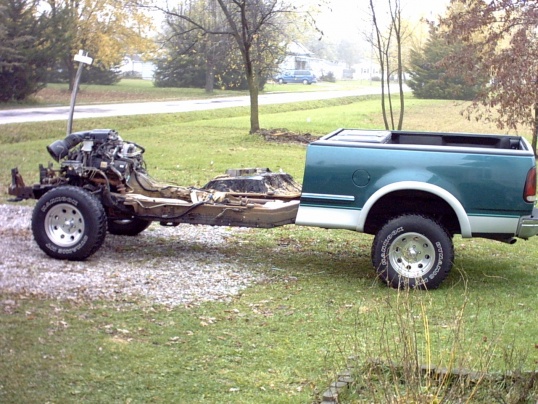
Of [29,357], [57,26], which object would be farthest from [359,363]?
[57,26]

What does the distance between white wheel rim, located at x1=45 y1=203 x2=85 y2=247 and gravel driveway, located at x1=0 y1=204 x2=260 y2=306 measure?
0.78 feet

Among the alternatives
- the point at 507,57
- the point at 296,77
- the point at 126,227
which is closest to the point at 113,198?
the point at 126,227

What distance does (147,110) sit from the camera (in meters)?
30.5

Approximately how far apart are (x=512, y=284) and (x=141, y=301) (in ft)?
12.1

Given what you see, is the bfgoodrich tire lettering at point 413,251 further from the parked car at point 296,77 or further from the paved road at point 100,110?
the parked car at point 296,77

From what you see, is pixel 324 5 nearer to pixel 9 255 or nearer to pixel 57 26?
pixel 57 26

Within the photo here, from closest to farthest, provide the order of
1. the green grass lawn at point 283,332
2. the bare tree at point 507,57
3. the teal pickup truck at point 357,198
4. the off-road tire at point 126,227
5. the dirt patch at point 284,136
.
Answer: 1. the green grass lawn at point 283,332
2. the teal pickup truck at point 357,198
3. the off-road tire at point 126,227
4. the bare tree at point 507,57
5. the dirt patch at point 284,136

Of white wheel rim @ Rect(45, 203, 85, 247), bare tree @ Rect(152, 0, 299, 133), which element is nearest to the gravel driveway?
white wheel rim @ Rect(45, 203, 85, 247)

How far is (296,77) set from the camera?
71625 millimetres

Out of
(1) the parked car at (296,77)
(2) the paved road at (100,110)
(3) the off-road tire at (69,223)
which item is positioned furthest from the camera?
(1) the parked car at (296,77)

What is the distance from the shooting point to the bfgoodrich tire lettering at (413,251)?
24.2ft

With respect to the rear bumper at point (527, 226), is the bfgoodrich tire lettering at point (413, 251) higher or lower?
lower

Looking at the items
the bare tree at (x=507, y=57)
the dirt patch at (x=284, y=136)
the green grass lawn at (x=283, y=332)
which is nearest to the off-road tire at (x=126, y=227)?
the green grass lawn at (x=283, y=332)

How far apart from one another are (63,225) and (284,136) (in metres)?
15.2
